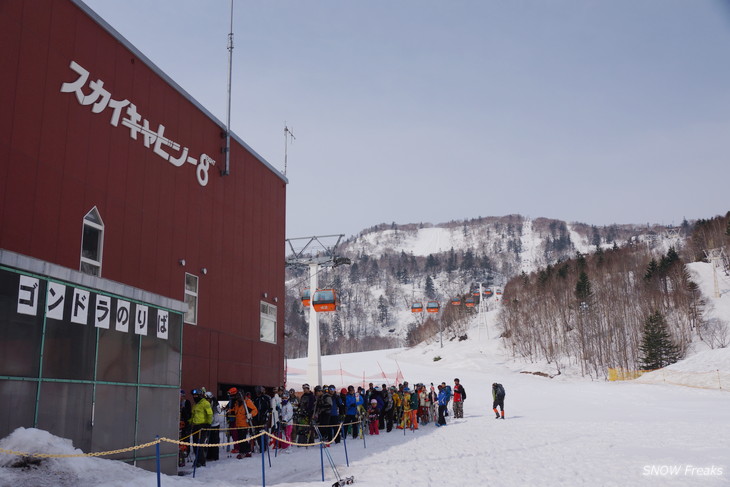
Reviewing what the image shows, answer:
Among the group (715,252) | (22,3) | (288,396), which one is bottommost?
(288,396)

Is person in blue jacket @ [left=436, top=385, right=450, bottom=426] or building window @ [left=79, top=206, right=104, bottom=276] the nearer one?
building window @ [left=79, top=206, right=104, bottom=276]

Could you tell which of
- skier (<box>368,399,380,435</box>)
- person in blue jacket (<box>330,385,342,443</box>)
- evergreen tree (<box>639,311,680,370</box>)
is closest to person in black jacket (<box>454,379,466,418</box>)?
skier (<box>368,399,380,435</box>)

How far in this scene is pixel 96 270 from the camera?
602 inches

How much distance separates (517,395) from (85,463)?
116 feet

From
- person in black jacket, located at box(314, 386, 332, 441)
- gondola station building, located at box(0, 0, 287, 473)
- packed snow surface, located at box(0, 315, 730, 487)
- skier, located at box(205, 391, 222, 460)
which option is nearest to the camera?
packed snow surface, located at box(0, 315, 730, 487)

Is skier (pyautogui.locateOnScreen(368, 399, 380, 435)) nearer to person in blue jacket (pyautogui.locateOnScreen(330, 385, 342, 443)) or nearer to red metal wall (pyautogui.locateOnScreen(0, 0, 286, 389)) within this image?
person in blue jacket (pyautogui.locateOnScreen(330, 385, 342, 443))

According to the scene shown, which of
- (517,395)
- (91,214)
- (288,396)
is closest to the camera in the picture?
(91,214)

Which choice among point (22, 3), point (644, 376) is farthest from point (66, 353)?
point (644, 376)

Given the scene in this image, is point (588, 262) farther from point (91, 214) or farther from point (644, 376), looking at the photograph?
point (91, 214)

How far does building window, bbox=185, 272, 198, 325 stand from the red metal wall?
0.71ft

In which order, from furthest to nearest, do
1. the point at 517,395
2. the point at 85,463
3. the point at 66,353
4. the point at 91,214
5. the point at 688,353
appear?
the point at 688,353
the point at 517,395
the point at 91,214
the point at 66,353
the point at 85,463

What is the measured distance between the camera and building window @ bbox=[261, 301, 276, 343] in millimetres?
24625

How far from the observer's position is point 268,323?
25.1m

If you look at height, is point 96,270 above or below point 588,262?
below
